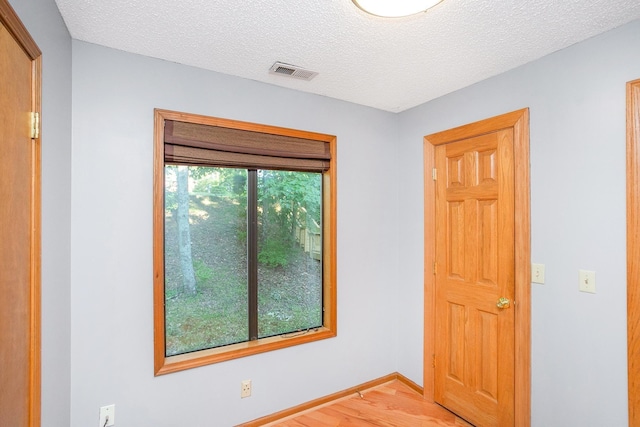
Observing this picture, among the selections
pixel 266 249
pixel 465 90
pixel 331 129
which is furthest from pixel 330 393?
pixel 465 90

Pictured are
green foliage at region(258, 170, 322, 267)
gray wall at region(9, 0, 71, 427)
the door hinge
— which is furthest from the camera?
green foliage at region(258, 170, 322, 267)

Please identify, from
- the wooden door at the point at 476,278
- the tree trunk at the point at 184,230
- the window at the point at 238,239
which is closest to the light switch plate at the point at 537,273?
the wooden door at the point at 476,278

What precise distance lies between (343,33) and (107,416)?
2444mm

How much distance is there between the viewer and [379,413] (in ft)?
7.93

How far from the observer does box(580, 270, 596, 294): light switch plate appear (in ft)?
5.57

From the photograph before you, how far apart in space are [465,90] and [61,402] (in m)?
3.07

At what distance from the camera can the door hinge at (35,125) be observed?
1204 millimetres

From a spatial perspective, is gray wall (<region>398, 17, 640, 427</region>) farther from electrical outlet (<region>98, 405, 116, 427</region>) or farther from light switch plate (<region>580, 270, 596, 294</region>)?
electrical outlet (<region>98, 405, 116, 427</region>)

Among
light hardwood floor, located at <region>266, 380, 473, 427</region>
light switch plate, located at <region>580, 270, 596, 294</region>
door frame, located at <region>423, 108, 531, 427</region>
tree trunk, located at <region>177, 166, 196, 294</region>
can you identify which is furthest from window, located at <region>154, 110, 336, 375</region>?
light switch plate, located at <region>580, 270, 596, 294</region>

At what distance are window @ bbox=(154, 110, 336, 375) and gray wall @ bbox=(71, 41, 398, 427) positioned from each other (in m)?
Result: 0.08

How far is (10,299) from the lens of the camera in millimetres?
1053

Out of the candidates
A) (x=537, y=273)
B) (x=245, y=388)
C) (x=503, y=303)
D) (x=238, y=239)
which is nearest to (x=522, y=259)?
(x=537, y=273)

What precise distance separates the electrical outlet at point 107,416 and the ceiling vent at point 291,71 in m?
2.22

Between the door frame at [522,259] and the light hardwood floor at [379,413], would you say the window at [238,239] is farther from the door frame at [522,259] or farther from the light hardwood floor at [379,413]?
the door frame at [522,259]
